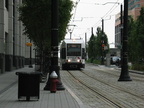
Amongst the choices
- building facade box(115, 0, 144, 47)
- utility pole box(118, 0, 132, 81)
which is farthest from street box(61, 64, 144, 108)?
building facade box(115, 0, 144, 47)

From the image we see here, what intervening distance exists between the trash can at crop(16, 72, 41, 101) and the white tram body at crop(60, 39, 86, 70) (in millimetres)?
28048

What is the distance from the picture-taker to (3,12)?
1156 inches

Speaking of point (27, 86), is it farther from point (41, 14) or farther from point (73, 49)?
point (73, 49)

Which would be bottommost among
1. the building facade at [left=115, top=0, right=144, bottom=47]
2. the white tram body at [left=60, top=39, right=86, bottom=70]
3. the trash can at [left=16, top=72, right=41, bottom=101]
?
the trash can at [left=16, top=72, right=41, bottom=101]

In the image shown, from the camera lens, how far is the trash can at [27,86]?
36.6 ft

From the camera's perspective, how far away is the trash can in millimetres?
11148

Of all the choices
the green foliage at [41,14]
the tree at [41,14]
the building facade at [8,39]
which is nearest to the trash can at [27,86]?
the tree at [41,14]

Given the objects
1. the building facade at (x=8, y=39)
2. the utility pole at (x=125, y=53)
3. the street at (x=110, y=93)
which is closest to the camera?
the street at (x=110, y=93)

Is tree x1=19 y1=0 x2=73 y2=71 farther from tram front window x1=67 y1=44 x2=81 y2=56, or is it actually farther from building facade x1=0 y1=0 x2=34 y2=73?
tram front window x1=67 y1=44 x2=81 y2=56

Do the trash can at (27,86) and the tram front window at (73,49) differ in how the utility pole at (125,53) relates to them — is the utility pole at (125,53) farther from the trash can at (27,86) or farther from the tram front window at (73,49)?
the tram front window at (73,49)

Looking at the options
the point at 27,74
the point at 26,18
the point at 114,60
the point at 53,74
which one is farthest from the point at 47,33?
the point at 114,60

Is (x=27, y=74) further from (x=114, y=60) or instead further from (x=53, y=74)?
(x=114, y=60)

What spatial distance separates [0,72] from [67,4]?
8.86 m

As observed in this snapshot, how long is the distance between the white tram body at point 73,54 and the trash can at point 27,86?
28.0 m
